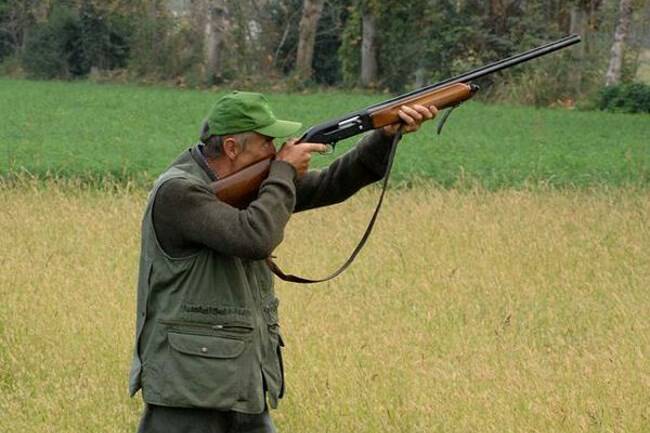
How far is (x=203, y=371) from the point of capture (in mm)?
4754

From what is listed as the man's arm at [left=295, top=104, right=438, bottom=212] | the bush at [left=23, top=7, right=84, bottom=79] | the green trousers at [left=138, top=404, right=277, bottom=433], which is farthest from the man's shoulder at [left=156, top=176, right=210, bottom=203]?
the bush at [left=23, top=7, right=84, bottom=79]

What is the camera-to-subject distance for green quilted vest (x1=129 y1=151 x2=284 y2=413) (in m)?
4.75

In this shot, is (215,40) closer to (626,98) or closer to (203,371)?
(626,98)

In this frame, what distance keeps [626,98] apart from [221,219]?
3104 cm

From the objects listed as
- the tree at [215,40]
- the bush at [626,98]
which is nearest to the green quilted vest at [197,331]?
the bush at [626,98]

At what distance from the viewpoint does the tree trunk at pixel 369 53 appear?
139 feet

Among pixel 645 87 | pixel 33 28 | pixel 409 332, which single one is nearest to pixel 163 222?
pixel 409 332

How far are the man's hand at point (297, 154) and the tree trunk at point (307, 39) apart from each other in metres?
38.8

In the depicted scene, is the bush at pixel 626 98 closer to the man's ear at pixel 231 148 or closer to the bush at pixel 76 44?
the bush at pixel 76 44

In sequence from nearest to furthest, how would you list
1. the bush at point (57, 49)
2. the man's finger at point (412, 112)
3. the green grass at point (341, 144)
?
1. the man's finger at point (412, 112)
2. the green grass at point (341, 144)
3. the bush at point (57, 49)

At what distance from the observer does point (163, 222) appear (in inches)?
189

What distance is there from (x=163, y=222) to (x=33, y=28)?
161 feet

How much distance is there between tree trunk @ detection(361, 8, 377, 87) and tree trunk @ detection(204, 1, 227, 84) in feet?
15.4

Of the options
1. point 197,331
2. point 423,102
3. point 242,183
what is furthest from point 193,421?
point 423,102
